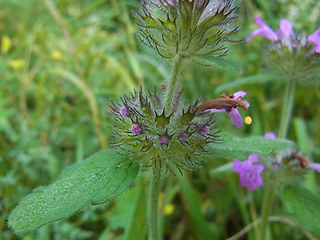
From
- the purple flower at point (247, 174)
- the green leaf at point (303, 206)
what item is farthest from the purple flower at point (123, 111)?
the green leaf at point (303, 206)

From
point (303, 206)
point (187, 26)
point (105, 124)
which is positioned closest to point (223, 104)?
point (187, 26)

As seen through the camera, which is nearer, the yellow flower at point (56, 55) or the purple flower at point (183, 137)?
the purple flower at point (183, 137)

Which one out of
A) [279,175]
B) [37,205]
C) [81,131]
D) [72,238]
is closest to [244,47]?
[81,131]

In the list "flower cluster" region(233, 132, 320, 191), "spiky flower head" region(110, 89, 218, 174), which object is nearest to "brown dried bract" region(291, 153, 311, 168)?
"flower cluster" region(233, 132, 320, 191)

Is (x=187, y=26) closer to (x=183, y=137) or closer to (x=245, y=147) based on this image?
(x=183, y=137)

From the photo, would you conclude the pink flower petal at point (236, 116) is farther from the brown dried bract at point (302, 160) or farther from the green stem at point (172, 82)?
the brown dried bract at point (302, 160)
